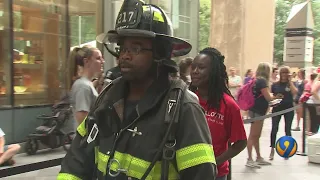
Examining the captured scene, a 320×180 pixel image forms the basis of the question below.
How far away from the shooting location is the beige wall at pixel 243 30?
778 inches

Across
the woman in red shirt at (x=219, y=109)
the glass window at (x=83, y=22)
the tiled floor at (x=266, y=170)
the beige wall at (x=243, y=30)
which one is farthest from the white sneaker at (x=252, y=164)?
the beige wall at (x=243, y=30)

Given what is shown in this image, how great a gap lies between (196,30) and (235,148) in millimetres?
14089

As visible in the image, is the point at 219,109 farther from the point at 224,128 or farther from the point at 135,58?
the point at 135,58

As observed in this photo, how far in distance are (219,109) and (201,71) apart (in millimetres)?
385

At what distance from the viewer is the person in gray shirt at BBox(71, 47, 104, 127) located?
14.0 feet

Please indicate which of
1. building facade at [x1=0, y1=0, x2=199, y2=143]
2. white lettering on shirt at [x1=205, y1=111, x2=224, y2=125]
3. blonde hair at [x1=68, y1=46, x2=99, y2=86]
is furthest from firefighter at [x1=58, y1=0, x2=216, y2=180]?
building facade at [x1=0, y1=0, x2=199, y2=143]

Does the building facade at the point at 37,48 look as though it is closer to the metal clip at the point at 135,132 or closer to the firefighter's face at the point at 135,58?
the firefighter's face at the point at 135,58

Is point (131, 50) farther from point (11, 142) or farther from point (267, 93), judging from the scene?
point (11, 142)

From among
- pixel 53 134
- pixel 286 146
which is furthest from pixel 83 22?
pixel 286 146

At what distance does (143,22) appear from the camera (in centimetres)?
184

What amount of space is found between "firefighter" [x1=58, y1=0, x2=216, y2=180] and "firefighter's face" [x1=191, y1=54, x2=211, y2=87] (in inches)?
54.2

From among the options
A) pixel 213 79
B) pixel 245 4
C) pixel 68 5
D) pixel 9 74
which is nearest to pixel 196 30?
pixel 245 4

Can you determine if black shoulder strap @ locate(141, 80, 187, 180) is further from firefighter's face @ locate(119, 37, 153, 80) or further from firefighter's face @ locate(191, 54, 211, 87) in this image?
firefighter's face @ locate(191, 54, 211, 87)

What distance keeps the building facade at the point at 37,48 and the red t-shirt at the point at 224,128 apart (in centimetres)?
547
